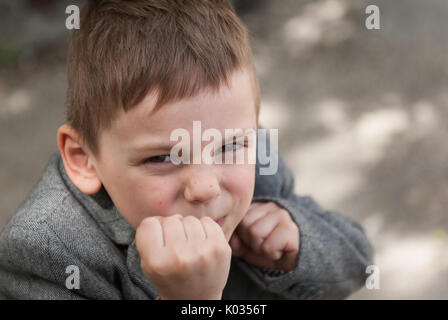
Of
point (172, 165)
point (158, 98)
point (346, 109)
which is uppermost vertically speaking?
point (346, 109)

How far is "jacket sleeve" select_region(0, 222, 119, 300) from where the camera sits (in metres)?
1.04

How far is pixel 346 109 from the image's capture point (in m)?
2.63

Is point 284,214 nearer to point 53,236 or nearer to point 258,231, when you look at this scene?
point 258,231

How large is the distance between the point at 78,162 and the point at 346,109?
5.97ft

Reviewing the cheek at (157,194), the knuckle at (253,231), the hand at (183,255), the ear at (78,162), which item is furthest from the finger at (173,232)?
the knuckle at (253,231)

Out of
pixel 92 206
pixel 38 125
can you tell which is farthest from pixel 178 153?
pixel 38 125

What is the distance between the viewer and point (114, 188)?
100 centimetres

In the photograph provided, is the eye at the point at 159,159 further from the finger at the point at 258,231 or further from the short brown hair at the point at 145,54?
the finger at the point at 258,231

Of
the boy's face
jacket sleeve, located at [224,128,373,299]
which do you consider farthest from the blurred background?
the boy's face

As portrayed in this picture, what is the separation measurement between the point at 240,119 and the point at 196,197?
166mm

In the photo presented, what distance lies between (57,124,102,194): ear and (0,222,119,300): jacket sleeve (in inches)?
4.4

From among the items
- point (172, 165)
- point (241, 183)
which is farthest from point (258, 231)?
point (172, 165)

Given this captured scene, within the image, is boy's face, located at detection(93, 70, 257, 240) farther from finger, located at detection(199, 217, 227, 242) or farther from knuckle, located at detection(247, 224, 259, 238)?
knuckle, located at detection(247, 224, 259, 238)

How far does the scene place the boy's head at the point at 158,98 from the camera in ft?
2.97
